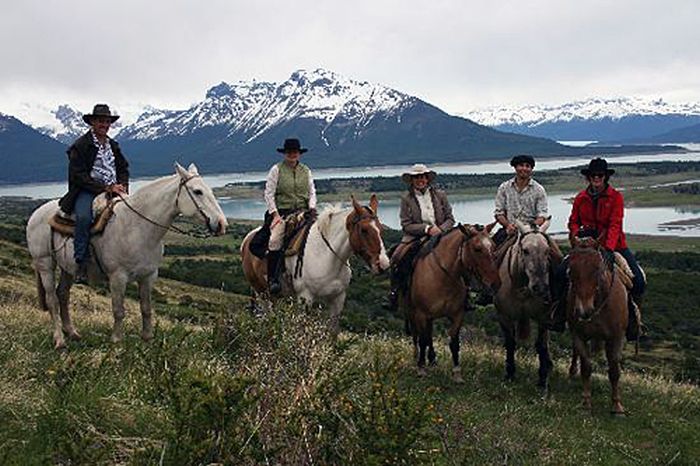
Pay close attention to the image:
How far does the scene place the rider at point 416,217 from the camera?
9.34 m

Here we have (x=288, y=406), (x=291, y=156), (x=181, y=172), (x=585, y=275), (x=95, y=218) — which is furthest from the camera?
(x=291, y=156)

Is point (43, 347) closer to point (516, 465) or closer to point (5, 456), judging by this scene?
point (5, 456)

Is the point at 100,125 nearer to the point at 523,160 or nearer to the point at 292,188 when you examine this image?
the point at 292,188

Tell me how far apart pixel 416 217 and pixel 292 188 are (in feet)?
6.04

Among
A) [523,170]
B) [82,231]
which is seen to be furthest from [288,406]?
[523,170]

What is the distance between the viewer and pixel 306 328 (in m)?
5.44

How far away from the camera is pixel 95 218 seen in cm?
806

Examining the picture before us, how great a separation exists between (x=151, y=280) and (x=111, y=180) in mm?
1439

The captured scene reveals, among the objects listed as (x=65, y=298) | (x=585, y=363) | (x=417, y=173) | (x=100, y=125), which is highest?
(x=100, y=125)

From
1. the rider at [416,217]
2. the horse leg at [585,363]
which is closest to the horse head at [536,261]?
the horse leg at [585,363]

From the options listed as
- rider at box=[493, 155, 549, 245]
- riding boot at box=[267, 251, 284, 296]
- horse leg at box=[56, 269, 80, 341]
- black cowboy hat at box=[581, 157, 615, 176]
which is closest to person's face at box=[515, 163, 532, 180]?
rider at box=[493, 155, 549, 245]

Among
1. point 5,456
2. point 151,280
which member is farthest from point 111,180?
point 5,456

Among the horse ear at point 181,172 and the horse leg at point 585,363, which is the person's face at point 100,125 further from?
the horse leg at point 585,363

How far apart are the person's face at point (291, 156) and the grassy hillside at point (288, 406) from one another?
8.30 feet
